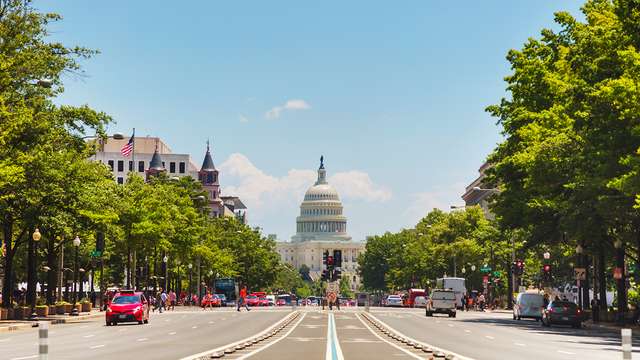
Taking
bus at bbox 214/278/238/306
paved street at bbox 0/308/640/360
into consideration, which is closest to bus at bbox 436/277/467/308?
bus at bbox 214/278/238/306

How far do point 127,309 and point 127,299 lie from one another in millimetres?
1268

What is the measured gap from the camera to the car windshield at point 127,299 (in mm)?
57912

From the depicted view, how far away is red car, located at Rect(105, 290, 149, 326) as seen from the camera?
56.6 m

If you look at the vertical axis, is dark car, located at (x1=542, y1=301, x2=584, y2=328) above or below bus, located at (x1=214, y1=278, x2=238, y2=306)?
below

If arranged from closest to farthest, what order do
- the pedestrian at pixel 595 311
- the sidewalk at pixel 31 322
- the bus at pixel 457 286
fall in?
the sidewalk at pixel 31 322, the pedestrian at pixel 595 311, the bus at pixel 457 286

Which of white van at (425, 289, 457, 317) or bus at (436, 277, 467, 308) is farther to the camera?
bus at (436, 277, 467, 308)

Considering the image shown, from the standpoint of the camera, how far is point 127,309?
188ft

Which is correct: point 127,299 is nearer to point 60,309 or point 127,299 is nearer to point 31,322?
point 31,322

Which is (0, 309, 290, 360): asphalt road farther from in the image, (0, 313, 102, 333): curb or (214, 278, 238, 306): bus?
(214, 278, 238, 306): bus

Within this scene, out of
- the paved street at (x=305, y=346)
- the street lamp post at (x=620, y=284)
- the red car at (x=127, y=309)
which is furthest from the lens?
the street lamp post at (x=620, y=284)

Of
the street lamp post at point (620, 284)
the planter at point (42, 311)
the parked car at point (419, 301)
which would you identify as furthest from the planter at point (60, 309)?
the parked car at point (419, 301)

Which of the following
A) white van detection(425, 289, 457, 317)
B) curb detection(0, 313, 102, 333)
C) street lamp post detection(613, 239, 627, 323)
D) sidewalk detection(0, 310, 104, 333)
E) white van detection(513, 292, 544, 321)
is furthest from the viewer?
white van detection(425, 289, 457, 317)

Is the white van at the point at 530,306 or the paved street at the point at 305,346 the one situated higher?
the white van at the point at 530,306

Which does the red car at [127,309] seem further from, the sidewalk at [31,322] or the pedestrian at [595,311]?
the pedestrian at [595,311]
